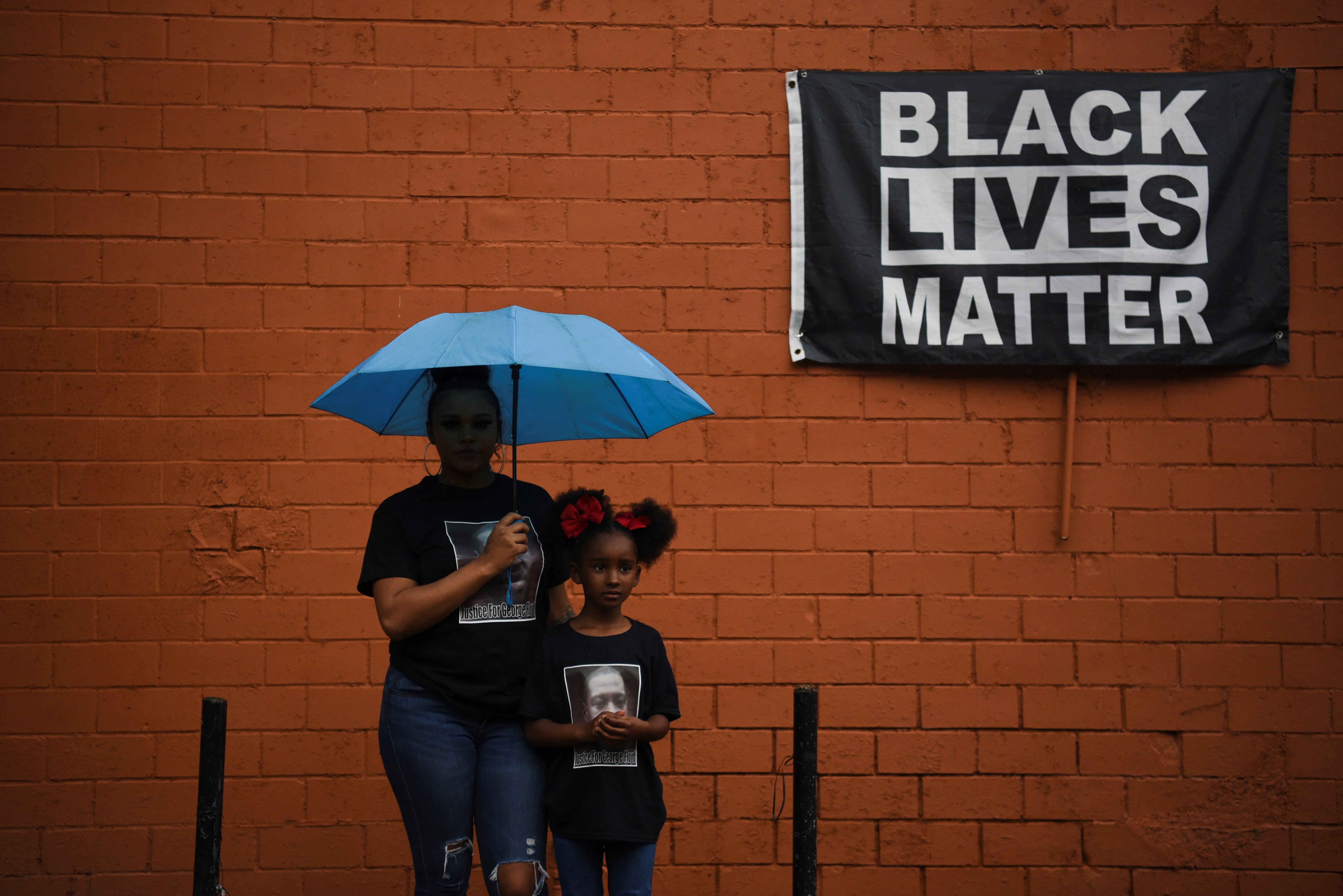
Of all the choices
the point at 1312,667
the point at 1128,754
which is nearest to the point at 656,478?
the point at 1128,754

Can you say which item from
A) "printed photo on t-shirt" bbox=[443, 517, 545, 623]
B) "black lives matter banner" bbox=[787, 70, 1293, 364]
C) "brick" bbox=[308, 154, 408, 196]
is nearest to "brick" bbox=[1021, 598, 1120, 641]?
"black lives matter banner" bbox=[787, 70, 1293, 364]

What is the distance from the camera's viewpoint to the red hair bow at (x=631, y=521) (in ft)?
10.4

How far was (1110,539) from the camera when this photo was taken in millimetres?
4684

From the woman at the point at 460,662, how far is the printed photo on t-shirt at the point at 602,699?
142 millimetres

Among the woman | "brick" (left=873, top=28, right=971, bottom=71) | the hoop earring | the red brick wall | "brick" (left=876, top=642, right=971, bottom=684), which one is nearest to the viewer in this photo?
the woman

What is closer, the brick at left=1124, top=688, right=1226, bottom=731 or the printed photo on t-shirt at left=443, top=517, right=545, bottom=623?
the printed photo on t-shirt at left=443, top=517, right=545, bottom=623

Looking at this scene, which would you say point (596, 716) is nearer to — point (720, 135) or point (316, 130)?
point (720, 135)

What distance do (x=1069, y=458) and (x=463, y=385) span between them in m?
2.83

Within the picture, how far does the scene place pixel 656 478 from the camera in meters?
4.66

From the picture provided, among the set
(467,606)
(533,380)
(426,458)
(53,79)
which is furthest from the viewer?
(53,79)

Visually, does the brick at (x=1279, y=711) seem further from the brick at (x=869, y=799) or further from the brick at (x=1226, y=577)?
the brick at (x=869, y=799)

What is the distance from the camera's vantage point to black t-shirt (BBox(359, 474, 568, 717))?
2967 millimetres

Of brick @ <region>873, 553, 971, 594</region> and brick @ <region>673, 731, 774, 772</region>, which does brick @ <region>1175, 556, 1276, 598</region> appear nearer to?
brick @ <region>873, 553, 971, 594</region>

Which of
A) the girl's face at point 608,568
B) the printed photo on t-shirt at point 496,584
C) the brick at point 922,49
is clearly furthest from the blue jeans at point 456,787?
the brick at point 922,49
